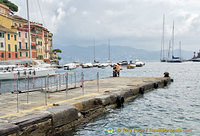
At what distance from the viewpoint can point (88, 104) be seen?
10.5 meters

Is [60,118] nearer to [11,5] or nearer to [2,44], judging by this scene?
[2,44]

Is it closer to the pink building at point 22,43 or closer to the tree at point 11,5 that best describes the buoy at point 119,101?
the pink building at point 22,43

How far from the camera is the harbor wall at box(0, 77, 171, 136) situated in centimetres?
655

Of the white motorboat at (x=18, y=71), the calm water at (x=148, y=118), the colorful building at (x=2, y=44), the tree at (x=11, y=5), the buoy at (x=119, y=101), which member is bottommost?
the calm water at (x=148, y=118)

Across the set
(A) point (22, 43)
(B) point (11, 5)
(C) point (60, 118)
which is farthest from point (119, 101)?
(B) point (11, 5)

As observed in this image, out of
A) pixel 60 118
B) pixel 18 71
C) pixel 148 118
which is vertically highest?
pixel 18 71

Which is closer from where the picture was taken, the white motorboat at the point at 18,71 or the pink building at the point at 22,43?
the white motorboat at the point at 18,71

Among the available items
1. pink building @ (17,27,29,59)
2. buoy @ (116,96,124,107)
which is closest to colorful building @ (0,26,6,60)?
pink building @ (17,27,29,59)

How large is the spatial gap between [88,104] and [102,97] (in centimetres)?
140

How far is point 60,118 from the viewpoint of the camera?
813 centimetres

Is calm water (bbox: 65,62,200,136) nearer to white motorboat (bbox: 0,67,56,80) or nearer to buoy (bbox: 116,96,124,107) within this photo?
buoy (bbox: 116,96,124,107)

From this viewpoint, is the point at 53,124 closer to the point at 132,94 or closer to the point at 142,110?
the point at 142,110

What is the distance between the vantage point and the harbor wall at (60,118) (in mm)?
6551

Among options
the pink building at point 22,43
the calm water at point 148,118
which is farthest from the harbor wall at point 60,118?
the pink building at point 22,43
